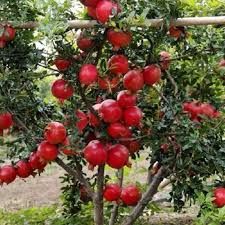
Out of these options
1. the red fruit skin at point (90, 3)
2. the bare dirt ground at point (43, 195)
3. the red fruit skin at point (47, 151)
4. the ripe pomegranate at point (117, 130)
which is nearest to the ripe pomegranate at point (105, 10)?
the red fruit skin at point (90, 3)

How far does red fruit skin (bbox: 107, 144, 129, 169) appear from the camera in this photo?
2.24 m

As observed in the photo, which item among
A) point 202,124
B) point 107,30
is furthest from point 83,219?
point 107,30

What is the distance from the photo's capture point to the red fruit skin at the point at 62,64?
217 centimetres

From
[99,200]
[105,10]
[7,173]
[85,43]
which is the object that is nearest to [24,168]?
[7,173]

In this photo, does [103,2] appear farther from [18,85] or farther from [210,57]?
[210,57]

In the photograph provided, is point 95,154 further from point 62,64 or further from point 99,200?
point 99,200

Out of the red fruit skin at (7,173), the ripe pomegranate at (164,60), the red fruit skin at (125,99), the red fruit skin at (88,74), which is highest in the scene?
the ripe pomegranate at (164,60)

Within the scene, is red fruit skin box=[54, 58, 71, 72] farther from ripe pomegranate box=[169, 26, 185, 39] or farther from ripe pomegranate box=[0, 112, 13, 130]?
ripe pomegranate box=[169, 26, 185, 39]

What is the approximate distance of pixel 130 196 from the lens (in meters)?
2.94

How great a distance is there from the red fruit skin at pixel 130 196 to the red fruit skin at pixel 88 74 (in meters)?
1.03

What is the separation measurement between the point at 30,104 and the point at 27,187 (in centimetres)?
351

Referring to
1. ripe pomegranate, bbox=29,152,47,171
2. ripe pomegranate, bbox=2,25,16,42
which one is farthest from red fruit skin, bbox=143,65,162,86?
ripe pomegranate, bbox=29,152,47,171

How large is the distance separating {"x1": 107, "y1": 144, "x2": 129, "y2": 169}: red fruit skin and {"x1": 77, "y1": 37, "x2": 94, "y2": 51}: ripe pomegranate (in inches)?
15.8

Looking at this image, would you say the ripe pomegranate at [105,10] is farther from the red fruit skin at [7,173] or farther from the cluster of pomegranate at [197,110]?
the red fruit skin at [7,173]
